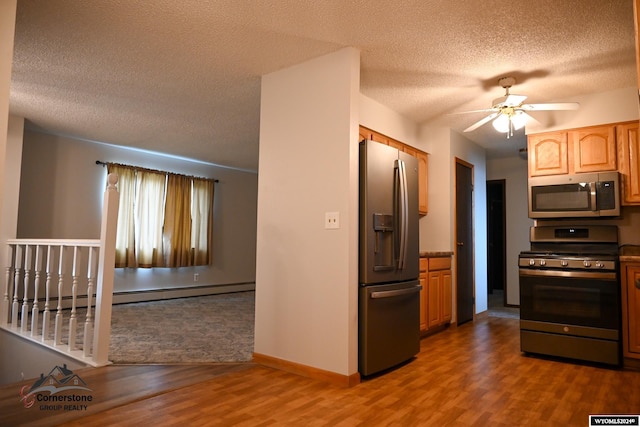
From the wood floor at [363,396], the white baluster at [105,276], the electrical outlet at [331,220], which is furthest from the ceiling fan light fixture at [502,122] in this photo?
the white baluster at [105,276]

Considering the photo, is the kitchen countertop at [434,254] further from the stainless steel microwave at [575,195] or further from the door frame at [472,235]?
the stainless steel microwave at [575,195]

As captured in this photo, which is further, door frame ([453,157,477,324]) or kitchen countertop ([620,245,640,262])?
door frame ([453,157,477,324])

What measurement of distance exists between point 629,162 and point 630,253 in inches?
33.5

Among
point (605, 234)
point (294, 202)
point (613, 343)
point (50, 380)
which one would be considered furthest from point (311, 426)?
point (605, 234)

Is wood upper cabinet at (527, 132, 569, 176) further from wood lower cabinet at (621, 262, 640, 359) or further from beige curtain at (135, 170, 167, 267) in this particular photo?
beige curtain at (135, 170, 167, 267)

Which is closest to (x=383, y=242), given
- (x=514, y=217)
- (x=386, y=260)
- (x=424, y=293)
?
(x=386, y=260)

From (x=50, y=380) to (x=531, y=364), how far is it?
12.1 feet

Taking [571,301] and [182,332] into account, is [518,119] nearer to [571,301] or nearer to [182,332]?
[571,301]

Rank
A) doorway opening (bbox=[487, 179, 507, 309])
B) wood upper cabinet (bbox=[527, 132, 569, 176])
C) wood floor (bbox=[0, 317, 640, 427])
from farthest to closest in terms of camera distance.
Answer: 1. doorway opening (bbox=[487, 179, 507, 309])
2. wood upper cabinet (bbox=[527, 132, 569, 176])
3. wood floor (bbox=[0, 317, 640, 427])

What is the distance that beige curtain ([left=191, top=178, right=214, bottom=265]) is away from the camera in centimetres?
706

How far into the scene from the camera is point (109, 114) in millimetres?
4582

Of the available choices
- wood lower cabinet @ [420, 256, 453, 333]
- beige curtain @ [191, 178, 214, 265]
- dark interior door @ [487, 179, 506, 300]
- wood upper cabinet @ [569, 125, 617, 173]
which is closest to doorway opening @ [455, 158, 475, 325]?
wood lower cabinet @ [420, 256, 453, 333]

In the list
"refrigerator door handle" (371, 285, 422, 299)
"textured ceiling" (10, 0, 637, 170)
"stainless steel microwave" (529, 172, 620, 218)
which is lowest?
"refrigerator door handle" (371, 285, 422, 299)

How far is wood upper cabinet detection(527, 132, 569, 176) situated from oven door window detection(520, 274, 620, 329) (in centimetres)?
114
